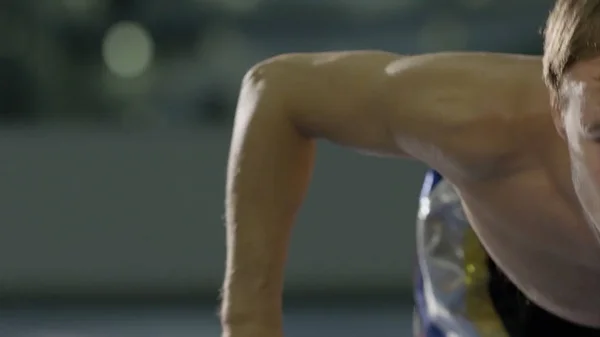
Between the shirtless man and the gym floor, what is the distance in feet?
3.14

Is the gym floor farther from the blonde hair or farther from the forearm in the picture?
the blonde hair

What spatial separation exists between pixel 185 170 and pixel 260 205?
1289mm

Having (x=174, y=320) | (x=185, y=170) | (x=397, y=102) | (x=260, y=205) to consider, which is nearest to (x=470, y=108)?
(x=397, y=102)

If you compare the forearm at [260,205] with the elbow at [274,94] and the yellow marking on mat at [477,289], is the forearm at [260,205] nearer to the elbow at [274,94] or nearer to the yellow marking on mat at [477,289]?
the elbow at [274,94]

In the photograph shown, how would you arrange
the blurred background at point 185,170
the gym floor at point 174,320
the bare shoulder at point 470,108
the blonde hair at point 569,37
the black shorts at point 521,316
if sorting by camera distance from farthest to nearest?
the blurred background at point 185,170 → the gym floor at point 174,320 → the black shorts at point 521,316 → the bare shoulder at point 470,108 → the blonde hair at point 569,37

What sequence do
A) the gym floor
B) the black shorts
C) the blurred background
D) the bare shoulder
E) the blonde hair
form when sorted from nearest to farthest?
the blonde hair → the bare shoulder → the black shorts → the gym floor → the blurred background

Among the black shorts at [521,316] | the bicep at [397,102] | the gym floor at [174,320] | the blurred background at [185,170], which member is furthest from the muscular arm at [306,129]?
the blurred background at [185,170]

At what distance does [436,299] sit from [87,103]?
126cm

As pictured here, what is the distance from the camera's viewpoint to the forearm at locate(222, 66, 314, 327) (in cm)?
69

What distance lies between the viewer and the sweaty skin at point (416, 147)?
2.15ft

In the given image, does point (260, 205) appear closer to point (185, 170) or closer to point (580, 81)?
point (580, 81)

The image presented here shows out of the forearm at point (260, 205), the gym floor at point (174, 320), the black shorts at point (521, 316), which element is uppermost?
the forearm at point (260, 205)

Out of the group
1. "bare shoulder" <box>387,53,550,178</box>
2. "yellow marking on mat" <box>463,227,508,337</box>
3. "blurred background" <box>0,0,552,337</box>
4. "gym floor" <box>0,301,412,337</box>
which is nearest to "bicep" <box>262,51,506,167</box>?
"bare shoulder" <box>387,53,550,178</box>

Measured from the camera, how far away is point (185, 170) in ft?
6.49
